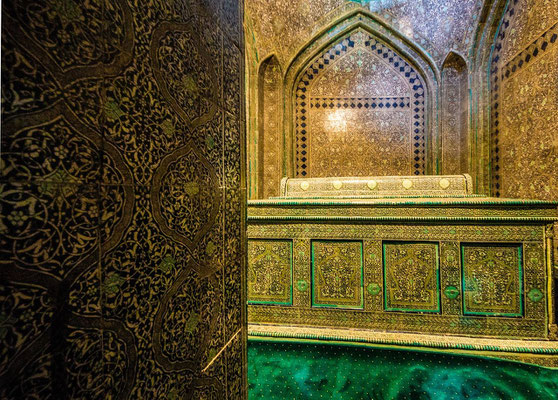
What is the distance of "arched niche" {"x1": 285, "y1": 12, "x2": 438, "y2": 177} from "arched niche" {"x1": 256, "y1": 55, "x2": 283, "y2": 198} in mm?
227

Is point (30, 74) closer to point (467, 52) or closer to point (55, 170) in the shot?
point (55, 170)

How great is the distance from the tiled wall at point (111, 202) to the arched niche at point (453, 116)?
459 cm

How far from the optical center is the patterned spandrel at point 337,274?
6.61ft

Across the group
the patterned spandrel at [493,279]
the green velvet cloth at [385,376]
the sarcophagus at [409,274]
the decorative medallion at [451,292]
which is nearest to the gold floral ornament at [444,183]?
the sarcophagus at [409,274]

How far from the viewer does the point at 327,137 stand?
4.71m

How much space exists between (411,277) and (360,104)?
3.58 m

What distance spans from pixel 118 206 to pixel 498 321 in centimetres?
248

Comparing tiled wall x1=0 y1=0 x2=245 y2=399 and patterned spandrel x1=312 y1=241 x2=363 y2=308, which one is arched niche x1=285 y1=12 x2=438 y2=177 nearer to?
patterned spandrel x1=312 y1=241 x2=363 y2=308

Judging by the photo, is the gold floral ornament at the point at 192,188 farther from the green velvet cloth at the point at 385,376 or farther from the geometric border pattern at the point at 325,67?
the geometric border pattern at the point at 325,67

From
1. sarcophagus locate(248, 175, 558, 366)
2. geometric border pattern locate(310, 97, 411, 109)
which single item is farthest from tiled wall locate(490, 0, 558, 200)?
sarcophagus locate(248, 175, 558, 366)

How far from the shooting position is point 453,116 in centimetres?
427

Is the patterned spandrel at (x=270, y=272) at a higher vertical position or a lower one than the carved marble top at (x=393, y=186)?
lower

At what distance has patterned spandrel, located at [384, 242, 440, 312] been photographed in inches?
75.7

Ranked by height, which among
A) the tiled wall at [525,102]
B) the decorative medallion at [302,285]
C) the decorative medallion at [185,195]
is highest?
the tiled wall at [525,102]
